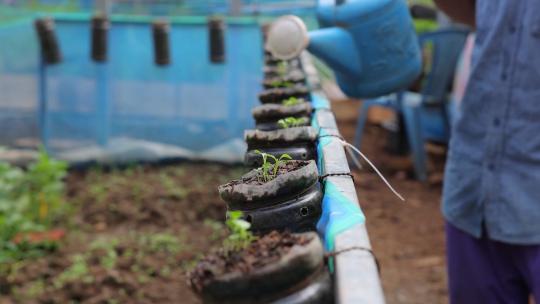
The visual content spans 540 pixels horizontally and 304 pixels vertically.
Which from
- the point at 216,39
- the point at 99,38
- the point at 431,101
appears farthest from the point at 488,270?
the point at 431,101

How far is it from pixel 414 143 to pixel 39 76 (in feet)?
9.44

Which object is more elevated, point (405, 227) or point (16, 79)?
point (16, 79)

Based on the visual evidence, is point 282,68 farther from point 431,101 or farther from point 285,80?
point 431,101

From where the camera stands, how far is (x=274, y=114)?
1609 mm

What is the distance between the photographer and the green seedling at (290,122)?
152 centimetres

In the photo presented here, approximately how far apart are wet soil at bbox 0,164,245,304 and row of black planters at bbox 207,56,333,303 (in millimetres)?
1925

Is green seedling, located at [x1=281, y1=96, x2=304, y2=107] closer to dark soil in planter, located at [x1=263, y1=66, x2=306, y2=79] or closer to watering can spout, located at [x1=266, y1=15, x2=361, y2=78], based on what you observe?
watering can spout, located at [x1=266, y1=15, x2=361, y2=78]

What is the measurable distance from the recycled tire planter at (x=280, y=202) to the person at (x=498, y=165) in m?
0.90

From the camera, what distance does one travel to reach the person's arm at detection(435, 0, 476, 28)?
80.2 inches

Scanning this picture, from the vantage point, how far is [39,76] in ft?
17.0

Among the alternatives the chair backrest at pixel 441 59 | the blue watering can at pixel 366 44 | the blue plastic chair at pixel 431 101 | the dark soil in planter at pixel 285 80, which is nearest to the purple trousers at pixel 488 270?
the blue watering can at pixel 366 44

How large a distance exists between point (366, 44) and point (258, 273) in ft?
3.86

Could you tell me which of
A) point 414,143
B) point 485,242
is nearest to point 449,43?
point 414,143

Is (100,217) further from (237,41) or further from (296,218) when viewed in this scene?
(296,218)
